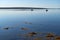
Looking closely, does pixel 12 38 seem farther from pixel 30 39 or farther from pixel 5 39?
pixel 30 39

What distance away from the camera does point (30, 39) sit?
7.83m

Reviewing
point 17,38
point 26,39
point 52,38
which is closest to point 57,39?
point 52,38

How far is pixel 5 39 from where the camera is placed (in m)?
7.66

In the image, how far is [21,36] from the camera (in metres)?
8.38

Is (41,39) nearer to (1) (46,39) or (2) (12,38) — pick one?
(1) (46,39)

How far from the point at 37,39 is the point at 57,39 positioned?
3.42ft

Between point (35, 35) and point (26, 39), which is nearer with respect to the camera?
point (26, 39)

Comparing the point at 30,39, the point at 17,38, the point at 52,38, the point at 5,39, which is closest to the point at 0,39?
the point at 5,39

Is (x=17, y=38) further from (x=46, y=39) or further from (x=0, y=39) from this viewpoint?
(x=46, y=39)

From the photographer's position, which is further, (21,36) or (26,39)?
(21,36)

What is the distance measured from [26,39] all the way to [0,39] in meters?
1.36

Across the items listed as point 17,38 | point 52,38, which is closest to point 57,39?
point 52,38

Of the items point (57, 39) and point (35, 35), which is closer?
point (57, 39)

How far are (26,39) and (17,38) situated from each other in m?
0.55
